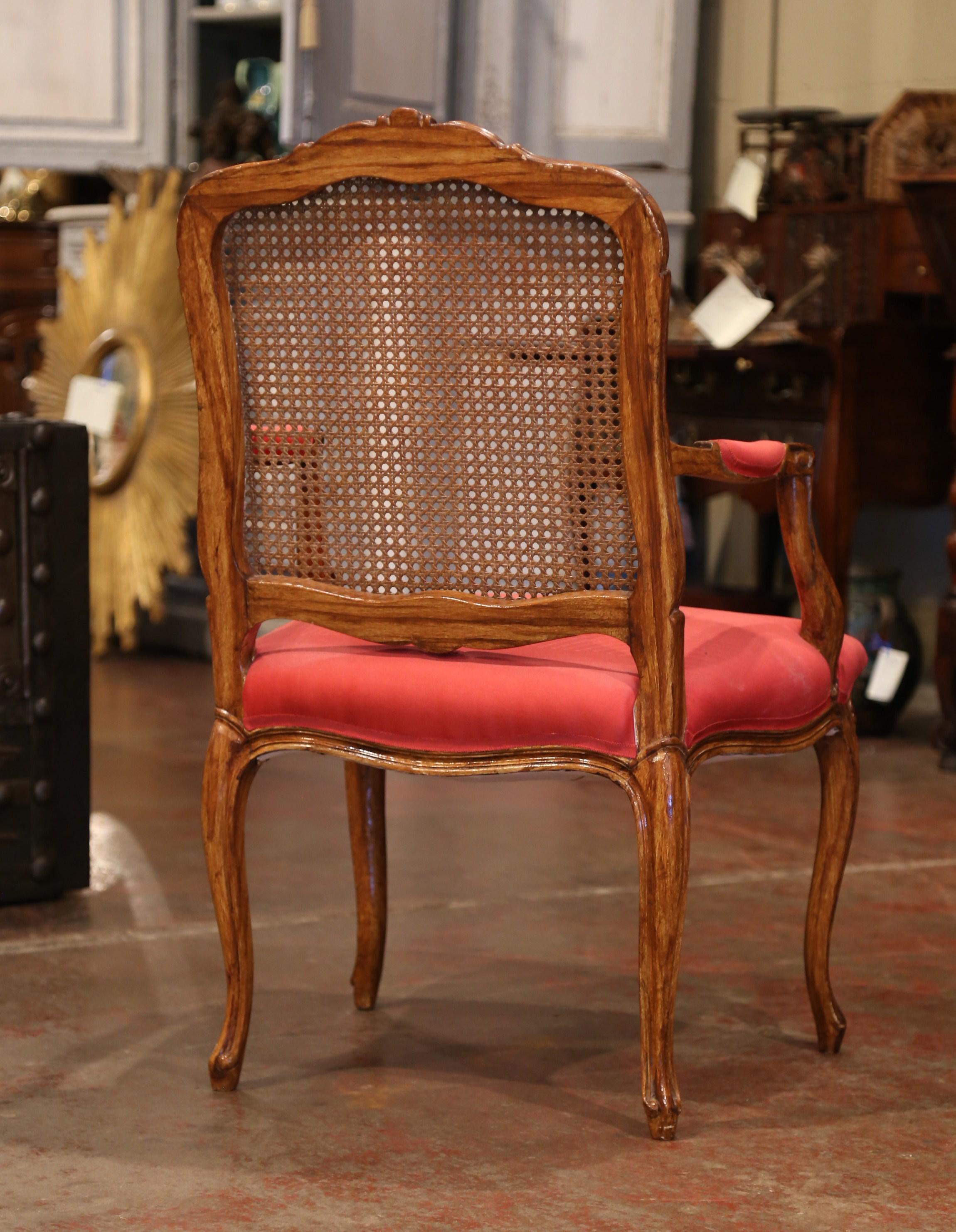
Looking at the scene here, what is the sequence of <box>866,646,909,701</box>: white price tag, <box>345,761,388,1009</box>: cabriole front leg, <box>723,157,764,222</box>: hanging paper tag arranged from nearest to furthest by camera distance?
<box>345,761,388,1009</box>: cabriole front leg
<box>866,646,909,701</box>: white price tag
<box>723,157,764,222</box>: hanging paper tag

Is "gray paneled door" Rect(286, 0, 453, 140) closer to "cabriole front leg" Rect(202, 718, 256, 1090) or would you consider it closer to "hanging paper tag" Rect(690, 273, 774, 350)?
"hanging paper tag" Rect(690, 273, 774, 350)

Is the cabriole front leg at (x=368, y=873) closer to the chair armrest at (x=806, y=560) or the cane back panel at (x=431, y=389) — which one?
the cane back panel at (x=431, y=389)

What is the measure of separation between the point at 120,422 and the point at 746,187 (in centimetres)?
183

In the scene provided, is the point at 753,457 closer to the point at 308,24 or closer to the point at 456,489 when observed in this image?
the point at 456,489

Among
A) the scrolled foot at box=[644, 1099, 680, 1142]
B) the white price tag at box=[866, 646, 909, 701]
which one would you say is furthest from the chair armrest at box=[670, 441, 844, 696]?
the white price tag at box=[866, 646, 909, 701]

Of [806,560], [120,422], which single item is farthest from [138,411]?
[806,560]

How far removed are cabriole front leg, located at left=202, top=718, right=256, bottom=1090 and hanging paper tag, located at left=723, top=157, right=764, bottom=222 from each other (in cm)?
310

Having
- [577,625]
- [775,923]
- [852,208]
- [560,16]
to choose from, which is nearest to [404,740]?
[577,625]

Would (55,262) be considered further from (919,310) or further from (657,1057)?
(657,1057)

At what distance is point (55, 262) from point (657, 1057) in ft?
16.3

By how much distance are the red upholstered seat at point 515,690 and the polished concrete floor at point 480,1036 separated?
A: 14cm

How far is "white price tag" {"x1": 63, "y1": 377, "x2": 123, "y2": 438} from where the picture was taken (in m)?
4.91

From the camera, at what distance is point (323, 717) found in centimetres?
204

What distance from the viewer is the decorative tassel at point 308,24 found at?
180 inches
